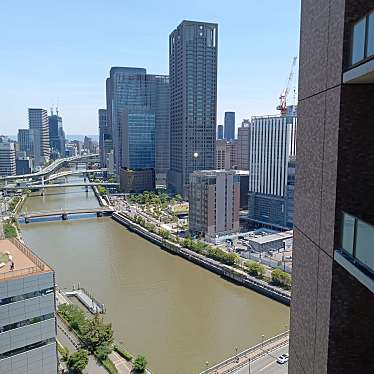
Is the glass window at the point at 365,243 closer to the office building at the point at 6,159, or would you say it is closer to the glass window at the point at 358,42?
the glass window at the point at 358,42

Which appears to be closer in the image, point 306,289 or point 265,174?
point 306,289

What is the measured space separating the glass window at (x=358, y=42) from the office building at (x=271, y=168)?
14.7 m

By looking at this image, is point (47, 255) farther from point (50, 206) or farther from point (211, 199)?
point (50, 206)

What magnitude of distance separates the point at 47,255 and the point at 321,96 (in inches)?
499

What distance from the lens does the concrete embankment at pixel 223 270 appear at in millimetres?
8828

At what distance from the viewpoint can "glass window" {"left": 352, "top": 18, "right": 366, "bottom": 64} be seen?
1026 mm

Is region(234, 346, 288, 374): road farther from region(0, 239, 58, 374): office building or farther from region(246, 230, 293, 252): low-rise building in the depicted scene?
region(246, 230, 293, 252): low-rise building

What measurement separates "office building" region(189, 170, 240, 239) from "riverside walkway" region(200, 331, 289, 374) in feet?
23.9

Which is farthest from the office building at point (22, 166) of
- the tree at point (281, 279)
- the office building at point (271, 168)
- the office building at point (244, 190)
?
the tree at point (281, 279)

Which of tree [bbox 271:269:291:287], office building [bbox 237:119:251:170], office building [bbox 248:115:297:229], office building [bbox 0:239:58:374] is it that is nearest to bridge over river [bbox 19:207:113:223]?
office building [bbox 248:115:297:229]

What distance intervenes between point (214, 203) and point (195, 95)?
1113cm

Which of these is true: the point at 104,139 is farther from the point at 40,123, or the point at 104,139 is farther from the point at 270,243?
the point at 270,243

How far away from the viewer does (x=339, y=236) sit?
1.21 m

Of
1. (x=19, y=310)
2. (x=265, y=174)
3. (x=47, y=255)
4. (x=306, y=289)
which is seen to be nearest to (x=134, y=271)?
(x=47, y=255)
